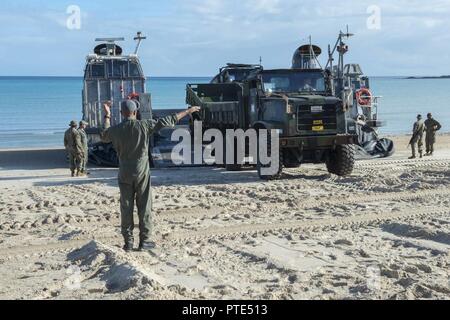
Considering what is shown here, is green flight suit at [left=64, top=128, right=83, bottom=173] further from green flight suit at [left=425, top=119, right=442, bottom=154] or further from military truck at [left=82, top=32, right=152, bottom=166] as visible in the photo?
green flight suit at [left=425, top=119, right=442, bottom=154]

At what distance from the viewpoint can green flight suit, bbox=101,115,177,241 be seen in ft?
24.4

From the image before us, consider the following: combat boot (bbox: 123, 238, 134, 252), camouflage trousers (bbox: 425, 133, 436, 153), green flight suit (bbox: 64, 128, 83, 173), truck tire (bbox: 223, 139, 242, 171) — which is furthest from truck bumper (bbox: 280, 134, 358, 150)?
combat boot (bbox: 123, 238, 134, 252)

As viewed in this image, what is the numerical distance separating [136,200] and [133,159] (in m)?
0.47

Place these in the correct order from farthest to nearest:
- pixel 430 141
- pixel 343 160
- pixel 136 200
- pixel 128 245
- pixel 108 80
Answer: pixel 108 80, pixel 430 141, pixel 343 160, pixel 128 245, pixel 136 200

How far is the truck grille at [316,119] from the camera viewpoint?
14.0 metres

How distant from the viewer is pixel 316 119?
1412 cm

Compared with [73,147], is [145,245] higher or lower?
lower

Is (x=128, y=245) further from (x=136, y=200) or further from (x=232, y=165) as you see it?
(x=232, y=165)

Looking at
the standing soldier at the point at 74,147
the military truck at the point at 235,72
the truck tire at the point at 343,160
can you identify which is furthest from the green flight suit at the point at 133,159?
the military truck at the point at 235,72

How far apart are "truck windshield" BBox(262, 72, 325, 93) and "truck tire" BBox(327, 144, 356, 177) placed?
54.9 inches

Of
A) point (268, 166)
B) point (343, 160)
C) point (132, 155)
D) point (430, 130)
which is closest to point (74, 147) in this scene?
point (268, 166)

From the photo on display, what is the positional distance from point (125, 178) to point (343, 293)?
8.88 feet

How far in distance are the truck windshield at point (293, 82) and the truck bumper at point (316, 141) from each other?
133cm

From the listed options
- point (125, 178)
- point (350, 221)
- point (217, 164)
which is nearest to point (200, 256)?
point (125, 178)
